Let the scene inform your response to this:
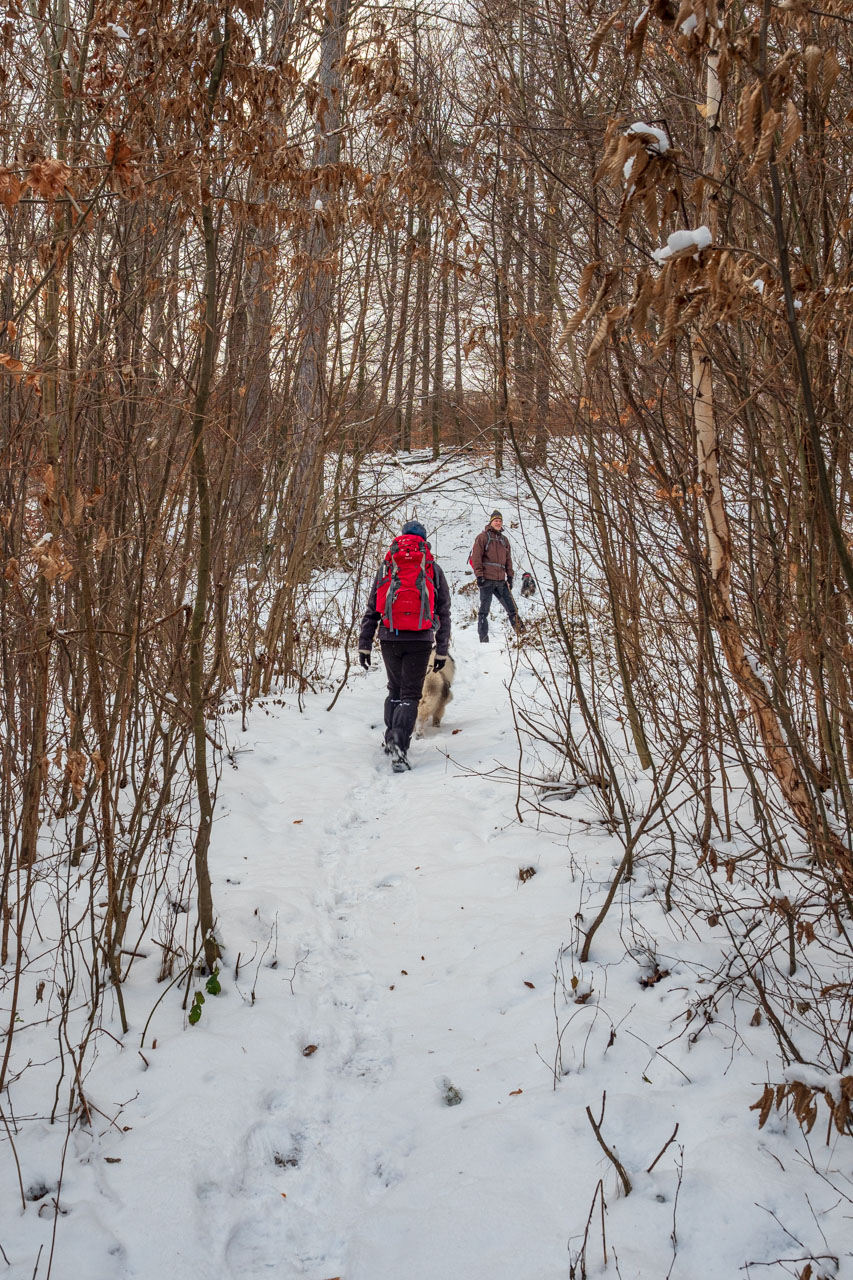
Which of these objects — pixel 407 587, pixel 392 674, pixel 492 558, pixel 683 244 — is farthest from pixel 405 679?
pixel 492 558

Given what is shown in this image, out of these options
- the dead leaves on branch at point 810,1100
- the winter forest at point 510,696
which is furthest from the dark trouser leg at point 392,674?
the dead leaves on branch at point 810,1100

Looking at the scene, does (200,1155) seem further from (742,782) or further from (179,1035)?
(742,782)

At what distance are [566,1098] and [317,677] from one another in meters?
6.81

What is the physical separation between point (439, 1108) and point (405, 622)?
4223 mm

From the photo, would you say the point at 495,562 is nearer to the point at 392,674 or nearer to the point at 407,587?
the point at 392,674

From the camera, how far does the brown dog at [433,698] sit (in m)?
7.64

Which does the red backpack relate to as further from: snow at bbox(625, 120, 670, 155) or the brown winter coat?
the brown winter coat

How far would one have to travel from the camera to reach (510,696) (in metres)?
3.47

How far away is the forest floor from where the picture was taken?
2.24 meters

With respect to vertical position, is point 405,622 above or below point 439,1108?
above

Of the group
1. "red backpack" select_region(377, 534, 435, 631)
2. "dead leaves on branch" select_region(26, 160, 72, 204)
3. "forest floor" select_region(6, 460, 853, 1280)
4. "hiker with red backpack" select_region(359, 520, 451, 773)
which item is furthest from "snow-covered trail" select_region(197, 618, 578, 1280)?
"dead leaves on branch" select_region(26, 160, 72, 204)

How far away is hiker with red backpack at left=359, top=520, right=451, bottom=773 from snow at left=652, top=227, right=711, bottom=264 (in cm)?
506

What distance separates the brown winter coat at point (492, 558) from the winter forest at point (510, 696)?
722 cm

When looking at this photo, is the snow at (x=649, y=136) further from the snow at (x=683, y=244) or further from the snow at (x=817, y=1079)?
the snow at (x=817, y=1079)
